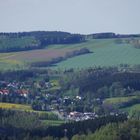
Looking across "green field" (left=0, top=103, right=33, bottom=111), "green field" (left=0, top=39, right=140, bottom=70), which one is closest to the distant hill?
"green field" (left=0, top=39, right=140, bottom=70)

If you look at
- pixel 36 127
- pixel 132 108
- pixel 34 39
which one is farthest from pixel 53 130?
pixel 34 39

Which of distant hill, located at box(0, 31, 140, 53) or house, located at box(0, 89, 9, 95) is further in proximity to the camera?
distant hill, located at box(0, 31, 140, 53)

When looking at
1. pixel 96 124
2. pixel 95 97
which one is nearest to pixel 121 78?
pixel 95 97

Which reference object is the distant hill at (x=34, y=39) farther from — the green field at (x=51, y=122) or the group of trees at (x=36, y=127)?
the group of trees at (x=36, y=127)

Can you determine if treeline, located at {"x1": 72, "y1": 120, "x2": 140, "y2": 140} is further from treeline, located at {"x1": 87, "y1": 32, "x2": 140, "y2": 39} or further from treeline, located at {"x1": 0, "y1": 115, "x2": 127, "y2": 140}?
treeline, located at {"x1": 87, "y1": 32, "x2": 140, "y2": 39}

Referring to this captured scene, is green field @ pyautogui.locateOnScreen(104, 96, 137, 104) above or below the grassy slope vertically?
below

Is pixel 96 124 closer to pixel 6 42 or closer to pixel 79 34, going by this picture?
pixel 6 42

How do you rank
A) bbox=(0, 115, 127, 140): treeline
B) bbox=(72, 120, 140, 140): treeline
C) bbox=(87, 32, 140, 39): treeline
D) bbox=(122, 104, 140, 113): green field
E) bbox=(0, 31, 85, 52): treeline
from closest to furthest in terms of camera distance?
1. bbox=(72, 120, 140, 140): treeline
2. bbox=(0, 115, 127, 140): treeline
3. bbox=(122, 104, 140, 113): green field
4. bbox=(0, 31, 85, 52): treeline
5. bbox=(87, 32, 140, 39): treeline

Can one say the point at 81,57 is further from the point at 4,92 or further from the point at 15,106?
the point at 15,106
